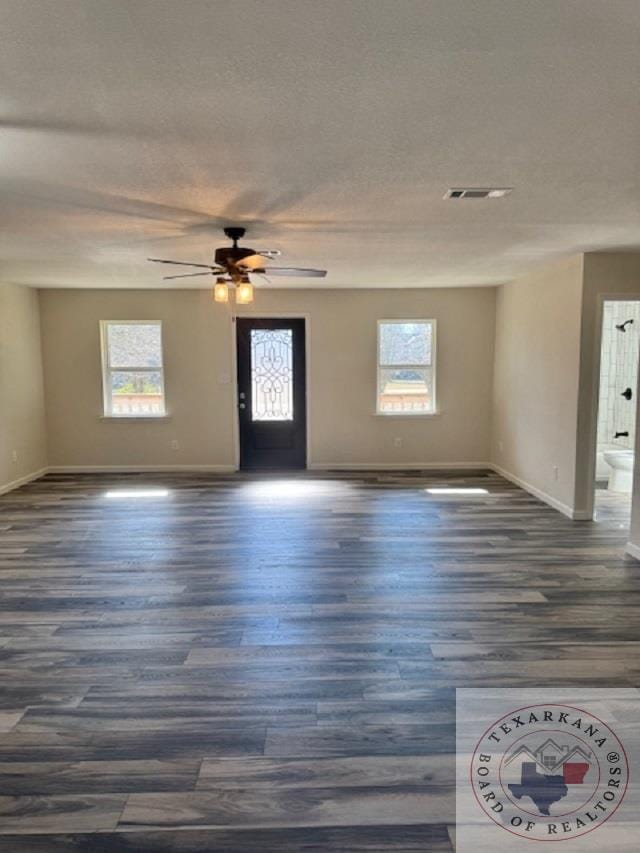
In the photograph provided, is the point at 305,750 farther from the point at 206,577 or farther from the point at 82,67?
the point at 82,67

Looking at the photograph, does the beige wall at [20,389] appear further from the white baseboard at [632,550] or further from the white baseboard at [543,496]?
the white baseboard at [632,550]

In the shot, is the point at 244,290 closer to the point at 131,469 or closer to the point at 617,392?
the point at 131,469

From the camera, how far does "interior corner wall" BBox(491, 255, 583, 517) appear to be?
492 centimetres

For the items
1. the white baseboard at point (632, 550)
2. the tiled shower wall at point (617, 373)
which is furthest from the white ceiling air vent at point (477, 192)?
the tiled shower wall at point (617, 373)

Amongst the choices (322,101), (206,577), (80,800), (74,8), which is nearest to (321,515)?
(206,577)

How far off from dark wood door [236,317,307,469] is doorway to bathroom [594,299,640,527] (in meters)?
3.81

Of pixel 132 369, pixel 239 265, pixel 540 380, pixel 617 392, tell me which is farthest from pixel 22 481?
pixel 617 392

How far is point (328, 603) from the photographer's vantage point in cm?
325

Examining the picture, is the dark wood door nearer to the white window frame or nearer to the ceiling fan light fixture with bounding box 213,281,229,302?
the white window frame

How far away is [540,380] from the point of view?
5.61m

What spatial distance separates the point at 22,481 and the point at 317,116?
613 cm

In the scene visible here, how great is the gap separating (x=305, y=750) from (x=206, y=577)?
1.80 meters

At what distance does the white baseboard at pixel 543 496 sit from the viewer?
16.1 ft

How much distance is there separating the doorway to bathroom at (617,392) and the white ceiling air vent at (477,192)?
3.93 metres
